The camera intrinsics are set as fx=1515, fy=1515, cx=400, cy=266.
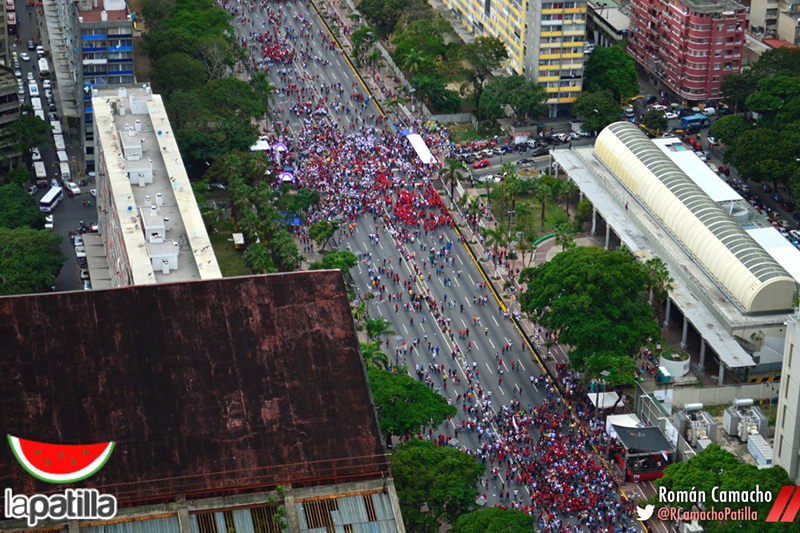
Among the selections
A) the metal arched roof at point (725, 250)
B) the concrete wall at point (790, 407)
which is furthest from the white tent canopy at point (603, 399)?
the concrete wall at point (790, 407)

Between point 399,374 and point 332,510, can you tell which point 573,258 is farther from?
point 332,510

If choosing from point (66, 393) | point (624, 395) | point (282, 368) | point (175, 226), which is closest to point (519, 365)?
point (624, 395)

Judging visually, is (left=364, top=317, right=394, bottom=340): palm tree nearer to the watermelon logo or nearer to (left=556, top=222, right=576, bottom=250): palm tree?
(left=556, top=222, right=576, bottom=250): palm tree

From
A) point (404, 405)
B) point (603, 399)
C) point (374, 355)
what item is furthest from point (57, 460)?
point (603, 399)

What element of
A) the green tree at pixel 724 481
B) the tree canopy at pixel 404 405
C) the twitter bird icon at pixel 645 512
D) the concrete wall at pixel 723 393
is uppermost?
the tree canopy at pixel 404 405

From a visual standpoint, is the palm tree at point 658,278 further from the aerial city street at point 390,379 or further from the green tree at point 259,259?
the green tree at point 259,259

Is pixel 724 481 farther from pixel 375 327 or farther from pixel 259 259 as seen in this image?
pixel 259 259

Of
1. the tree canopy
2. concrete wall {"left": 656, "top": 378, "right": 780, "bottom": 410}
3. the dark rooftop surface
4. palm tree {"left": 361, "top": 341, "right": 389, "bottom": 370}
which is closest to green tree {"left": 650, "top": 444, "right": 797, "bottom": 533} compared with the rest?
concrete wall {"left": 656, "top": 378, "right": 780, "bottom": 410}
